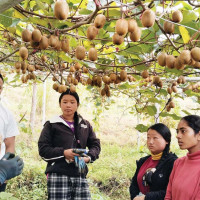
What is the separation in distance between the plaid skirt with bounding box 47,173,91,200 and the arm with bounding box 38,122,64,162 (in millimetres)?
128

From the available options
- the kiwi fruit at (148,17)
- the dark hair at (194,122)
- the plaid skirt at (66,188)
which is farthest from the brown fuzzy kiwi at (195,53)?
the plaid skirt at (66,188)

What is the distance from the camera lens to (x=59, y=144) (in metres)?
1.86

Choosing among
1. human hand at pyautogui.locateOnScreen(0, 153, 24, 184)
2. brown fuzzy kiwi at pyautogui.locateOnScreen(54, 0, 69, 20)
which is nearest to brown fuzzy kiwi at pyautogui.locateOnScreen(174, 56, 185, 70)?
brown fuzzy kiwi at pyautogui.locateOnScreen(54, 0, 69, 20)

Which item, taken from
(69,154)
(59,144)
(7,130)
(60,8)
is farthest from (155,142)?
(60,8)

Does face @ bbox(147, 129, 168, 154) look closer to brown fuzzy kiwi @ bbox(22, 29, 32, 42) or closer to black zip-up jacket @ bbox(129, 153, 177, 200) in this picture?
black zip-up jacket @ bbox(129, 153, 177, 200)

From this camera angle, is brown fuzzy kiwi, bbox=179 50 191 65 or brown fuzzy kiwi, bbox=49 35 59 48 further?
brown fuzzy kiwi, bbox=49 35 59 48

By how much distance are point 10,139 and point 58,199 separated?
1.57ft

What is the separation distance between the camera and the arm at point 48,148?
5.78ft

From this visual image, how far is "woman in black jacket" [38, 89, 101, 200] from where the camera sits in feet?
5.83

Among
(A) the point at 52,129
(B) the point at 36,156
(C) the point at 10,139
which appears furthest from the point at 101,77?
(B) the point at 36,156

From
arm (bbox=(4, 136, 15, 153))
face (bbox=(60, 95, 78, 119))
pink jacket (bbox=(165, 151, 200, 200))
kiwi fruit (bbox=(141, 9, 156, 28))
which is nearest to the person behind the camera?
kiwi fruit (bbox=(141, 9, 156, 28))

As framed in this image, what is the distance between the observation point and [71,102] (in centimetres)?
193

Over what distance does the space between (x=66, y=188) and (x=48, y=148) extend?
11.0 inches

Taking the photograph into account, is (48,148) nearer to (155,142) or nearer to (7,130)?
(7,130)
